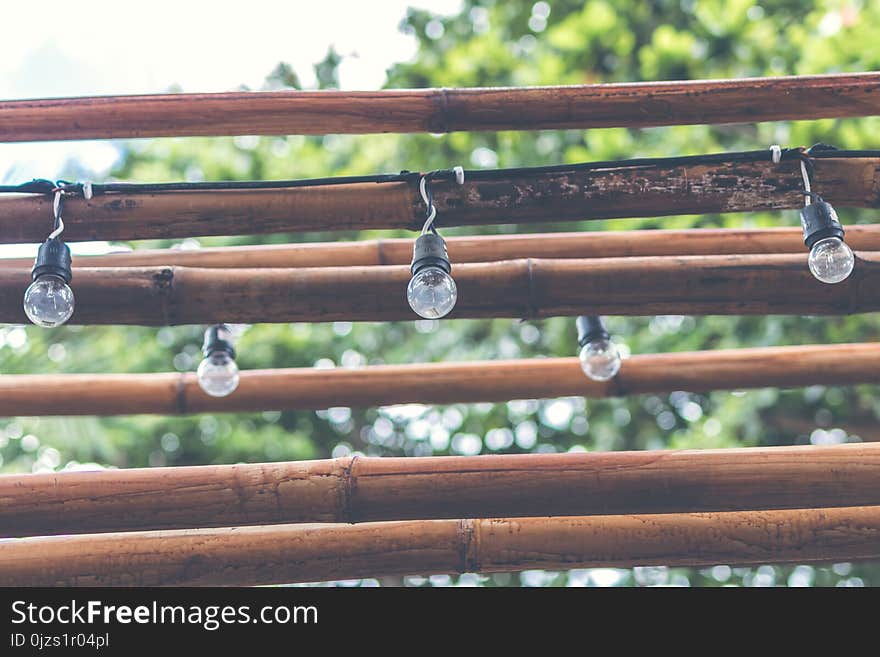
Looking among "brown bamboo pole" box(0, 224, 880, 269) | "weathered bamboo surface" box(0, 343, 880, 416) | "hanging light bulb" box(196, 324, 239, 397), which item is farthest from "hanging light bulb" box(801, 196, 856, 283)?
"hanging light bulb" box(196, 324, 239, 397)

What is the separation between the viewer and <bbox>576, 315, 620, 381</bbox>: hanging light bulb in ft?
5.76

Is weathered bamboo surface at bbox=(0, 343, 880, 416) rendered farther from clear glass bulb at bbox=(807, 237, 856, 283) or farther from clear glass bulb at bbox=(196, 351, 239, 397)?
clear glass bulb at bbox=(807, 237, 856, 283)

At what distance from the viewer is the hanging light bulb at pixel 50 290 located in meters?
1.32

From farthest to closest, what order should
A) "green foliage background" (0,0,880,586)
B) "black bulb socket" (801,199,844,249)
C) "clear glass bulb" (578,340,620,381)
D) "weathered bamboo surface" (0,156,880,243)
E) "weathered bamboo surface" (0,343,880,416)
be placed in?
"green foliage background" (0,0,880,586)
"weathered bamboo surface" (0,343,880,416)
"clear glass bulb" (578,340,620,381)
"weathered bamboo surface" (0,156,880,243)
"black bulb socket" (801,199,844,249)

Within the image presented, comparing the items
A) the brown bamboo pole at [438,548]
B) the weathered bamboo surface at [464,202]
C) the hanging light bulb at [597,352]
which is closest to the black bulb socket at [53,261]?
the weathered bamboo surface at [464,202]

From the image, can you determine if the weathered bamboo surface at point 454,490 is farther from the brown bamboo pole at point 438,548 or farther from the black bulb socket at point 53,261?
the black bulb socket at point 53,261

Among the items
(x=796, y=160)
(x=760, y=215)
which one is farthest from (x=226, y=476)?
(x=760, y=215)

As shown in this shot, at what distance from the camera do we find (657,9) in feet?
12.1

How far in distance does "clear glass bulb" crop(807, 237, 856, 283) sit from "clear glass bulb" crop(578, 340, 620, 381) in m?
0.50

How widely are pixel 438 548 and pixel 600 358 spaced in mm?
548

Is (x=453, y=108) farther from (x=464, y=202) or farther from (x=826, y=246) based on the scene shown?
(x=826, y=246)

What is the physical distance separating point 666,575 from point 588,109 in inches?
87.2

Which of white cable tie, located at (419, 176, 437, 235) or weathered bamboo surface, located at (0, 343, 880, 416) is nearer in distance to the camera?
white cable tie, located at (419, 176, 437, 235)
